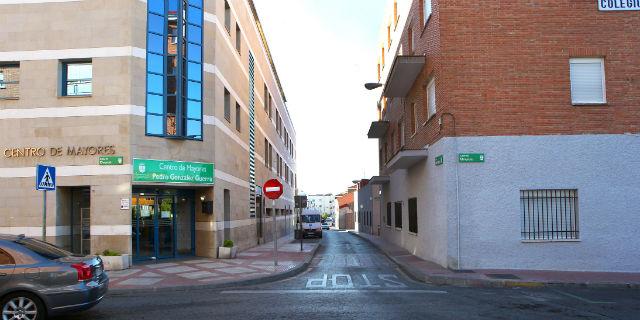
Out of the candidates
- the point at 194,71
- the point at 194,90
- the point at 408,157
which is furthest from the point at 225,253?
the point at 408,157

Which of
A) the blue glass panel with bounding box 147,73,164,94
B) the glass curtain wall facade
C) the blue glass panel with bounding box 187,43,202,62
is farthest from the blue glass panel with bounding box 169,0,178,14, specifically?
the blue glass panel with bounding box 147,73,164,94

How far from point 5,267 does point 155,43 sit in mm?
10929

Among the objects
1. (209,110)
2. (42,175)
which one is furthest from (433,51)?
(42,175)

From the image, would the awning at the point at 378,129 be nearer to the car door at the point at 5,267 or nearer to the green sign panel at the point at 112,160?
the green sign panel at the point at 112,160

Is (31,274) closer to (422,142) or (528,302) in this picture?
(528,302)

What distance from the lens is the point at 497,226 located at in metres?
14.3

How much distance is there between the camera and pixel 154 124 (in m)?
16.7

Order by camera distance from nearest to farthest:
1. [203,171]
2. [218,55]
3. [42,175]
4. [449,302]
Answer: [449,302] → [42,175] → [203,171] → [218,55]

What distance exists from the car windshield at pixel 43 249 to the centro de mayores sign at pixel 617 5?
14785 mm

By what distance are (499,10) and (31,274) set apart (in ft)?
43.0

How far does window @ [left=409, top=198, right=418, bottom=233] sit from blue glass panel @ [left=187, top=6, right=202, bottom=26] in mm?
10132

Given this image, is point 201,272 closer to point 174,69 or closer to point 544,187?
point 174,69

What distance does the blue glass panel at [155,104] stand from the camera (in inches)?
657

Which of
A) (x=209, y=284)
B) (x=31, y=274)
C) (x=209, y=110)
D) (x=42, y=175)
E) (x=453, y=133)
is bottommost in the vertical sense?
(x=209, y=284)
